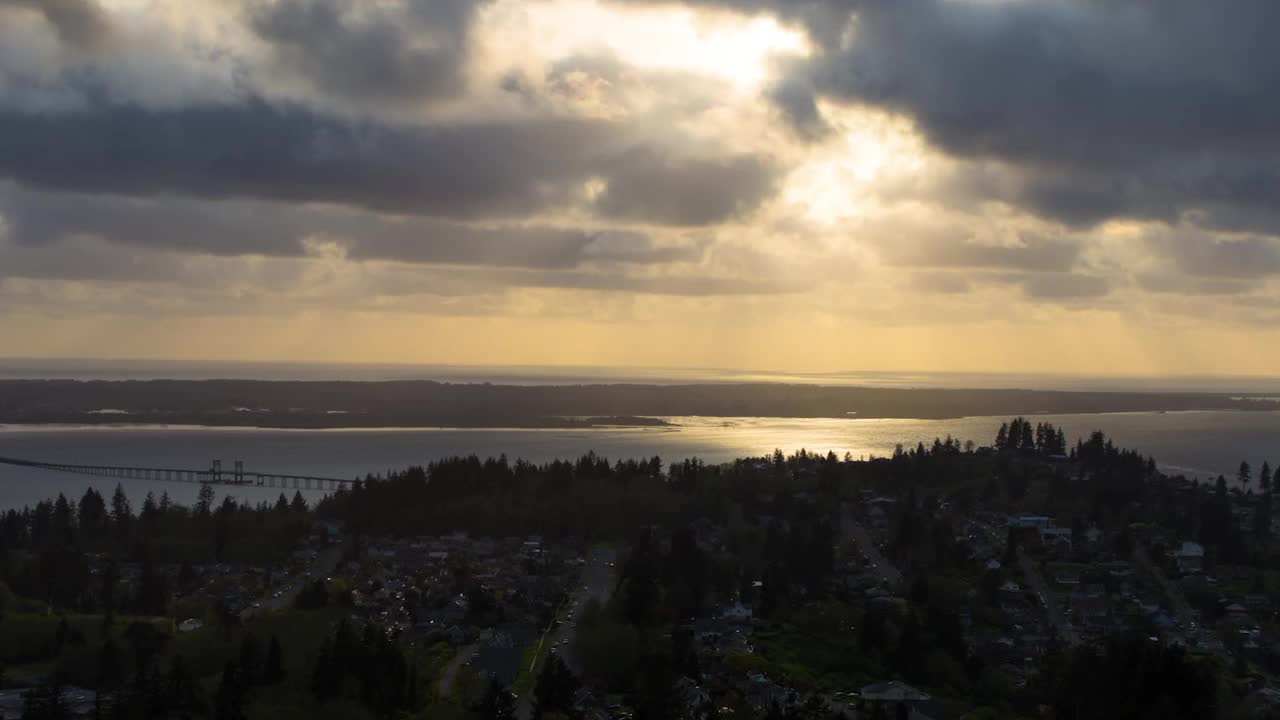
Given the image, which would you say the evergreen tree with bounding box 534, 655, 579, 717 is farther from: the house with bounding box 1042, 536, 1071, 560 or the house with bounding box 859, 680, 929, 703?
the house with bounding box 1042, 536, 1071, 560

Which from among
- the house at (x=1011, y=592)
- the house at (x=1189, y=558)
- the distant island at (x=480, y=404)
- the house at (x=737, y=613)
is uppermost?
the distant island at (x=480, y=404)

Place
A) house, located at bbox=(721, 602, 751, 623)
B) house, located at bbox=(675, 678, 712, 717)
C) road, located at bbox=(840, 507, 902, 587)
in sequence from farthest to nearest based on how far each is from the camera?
1. road, located at bbox=(840, 507, 902, 587)
2. house, located at bbox=(721, 602, 751, 623)
3. house, located at bbox=(675, 678, 712, 717)

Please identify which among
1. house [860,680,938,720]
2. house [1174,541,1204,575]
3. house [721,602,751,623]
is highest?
house [1174,541,1204,575]

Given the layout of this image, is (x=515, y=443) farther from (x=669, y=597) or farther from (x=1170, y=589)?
(x=669, y=597)

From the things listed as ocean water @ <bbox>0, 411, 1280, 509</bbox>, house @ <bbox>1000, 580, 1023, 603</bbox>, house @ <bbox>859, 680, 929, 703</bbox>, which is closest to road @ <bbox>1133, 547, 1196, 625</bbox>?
house @ <bbox>1000, 580, 1023, 603</bbox>

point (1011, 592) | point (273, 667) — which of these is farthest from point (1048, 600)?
point (273, 667)

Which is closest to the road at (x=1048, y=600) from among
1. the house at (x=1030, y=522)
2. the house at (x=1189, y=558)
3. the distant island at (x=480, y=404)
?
the house at (x=1030, y=522)

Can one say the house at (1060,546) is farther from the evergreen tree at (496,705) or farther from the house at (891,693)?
the evergreen tree at (496,705)
